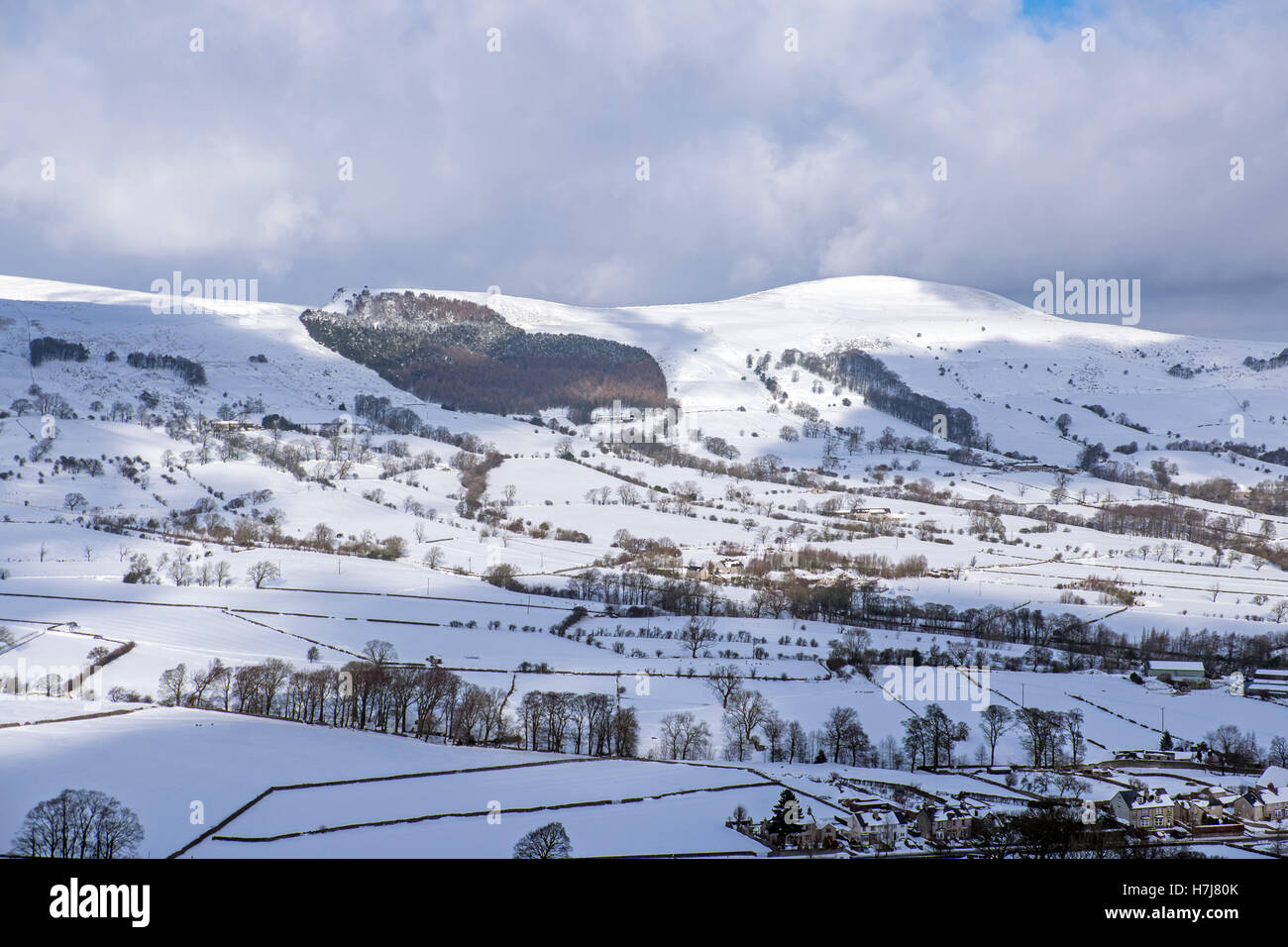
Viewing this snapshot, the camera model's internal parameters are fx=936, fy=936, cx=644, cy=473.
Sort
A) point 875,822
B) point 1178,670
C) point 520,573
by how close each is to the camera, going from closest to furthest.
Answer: point 875,822 → point 1178,670 → point 520,573

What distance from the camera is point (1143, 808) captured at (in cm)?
2036

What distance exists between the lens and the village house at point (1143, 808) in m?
19.9

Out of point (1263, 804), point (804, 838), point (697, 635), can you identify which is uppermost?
point (697, 635)

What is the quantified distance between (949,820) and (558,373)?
346 feet

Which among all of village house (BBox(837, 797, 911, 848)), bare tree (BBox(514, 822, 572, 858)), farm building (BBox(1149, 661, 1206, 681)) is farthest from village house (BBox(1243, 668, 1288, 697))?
bare tree (BBox(514, 822, 572, 858))

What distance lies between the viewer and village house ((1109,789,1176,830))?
1989cm

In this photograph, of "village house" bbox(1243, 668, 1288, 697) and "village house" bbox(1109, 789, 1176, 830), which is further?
"village house" bbox(1243, 668, 1288, 697)

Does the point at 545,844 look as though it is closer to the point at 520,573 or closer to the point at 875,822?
the point at 875,822

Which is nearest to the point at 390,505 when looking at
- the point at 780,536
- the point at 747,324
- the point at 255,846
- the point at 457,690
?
the point at 780,536

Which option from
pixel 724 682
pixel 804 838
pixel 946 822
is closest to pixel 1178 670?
pixel 724 682

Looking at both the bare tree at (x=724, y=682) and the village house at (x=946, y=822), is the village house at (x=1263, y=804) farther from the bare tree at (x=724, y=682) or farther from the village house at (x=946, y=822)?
the bare tree at (x=724, y=682)

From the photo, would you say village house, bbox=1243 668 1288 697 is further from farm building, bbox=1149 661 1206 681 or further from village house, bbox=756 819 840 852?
village house, bbox=756 819 840 852

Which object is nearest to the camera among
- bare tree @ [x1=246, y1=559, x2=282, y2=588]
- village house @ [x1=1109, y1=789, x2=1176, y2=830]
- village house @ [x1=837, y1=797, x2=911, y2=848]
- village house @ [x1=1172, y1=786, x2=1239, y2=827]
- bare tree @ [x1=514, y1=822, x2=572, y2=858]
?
bare tree @ [x1=514, y1=822, x2=572, y2=858]
